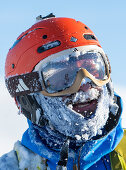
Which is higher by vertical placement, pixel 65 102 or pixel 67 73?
pixel 67 73

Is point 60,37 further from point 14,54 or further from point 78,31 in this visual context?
point 14,54

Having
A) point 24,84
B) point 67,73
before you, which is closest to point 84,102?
point 67,73

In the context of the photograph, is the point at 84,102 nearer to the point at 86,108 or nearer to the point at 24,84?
the point at 86,108

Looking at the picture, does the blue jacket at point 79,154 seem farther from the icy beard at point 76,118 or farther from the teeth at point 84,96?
the teeth at point 84,96

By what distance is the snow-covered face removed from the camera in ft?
13.9

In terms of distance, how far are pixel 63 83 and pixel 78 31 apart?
0.85m

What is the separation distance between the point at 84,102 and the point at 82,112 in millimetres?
134

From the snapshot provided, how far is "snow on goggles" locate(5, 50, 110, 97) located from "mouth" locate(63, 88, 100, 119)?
89 mm

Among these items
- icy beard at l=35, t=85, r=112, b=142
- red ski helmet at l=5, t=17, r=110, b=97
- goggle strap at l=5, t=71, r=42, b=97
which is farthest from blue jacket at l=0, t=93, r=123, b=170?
red ski helmet at l=5, t=17, r=110, b=97

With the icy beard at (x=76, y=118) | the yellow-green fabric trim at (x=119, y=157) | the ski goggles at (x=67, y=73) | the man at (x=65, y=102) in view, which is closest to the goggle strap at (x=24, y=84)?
the man at (x=65, y=102)

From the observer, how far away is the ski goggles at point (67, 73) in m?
4.29

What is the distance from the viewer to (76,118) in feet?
13.9

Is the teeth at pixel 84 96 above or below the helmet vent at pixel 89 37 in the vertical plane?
below

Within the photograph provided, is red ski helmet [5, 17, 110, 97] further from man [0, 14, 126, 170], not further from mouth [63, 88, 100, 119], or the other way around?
mouth [63, 88, 100, 119]
